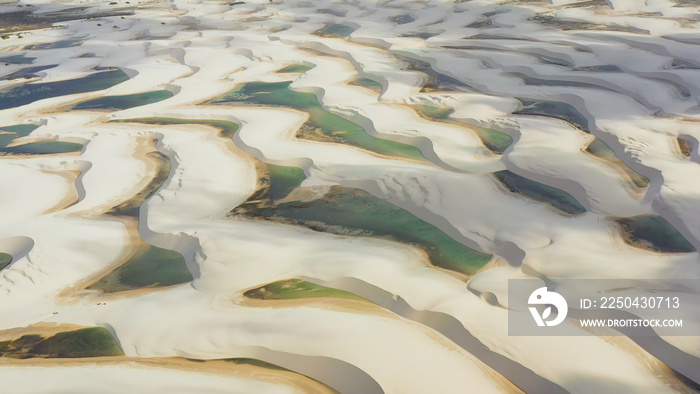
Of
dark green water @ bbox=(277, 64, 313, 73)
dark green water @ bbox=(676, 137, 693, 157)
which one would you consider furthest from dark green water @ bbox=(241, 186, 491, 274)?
dark green water @ bbox=(277, 64, 313, 73)

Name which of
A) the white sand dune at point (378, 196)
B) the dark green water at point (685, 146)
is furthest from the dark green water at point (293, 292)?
the dark green water at point (685, 146)

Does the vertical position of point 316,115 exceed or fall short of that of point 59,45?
it exceeds it

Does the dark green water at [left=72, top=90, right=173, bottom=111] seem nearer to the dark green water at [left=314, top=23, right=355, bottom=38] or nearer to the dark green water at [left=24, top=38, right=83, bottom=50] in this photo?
the dark green water at [left=314, top=23, right=355, bottom=38]

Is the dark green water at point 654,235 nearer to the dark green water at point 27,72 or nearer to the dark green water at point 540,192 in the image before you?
the dark green water at point 540,192

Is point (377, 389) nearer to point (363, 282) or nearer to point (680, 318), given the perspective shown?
point (363, 282)

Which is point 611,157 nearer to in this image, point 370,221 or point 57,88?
point 370,221

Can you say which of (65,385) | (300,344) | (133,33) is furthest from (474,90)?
(133,33)

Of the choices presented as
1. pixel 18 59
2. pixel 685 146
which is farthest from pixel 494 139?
pixel 18 59

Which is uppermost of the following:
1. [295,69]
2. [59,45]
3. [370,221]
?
[370,221]
